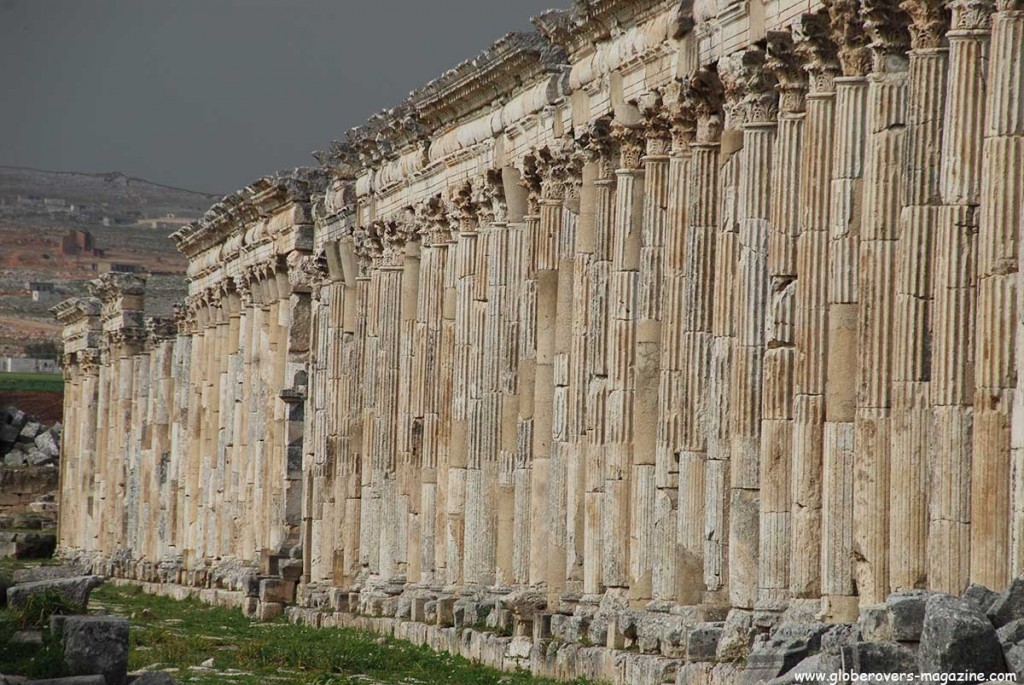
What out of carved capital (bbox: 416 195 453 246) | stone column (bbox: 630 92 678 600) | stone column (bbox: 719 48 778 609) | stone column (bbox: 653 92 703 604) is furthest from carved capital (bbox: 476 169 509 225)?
stone column (bbox: 719 48 778 609)

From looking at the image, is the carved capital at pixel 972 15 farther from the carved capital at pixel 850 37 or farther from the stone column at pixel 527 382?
the stone column at pixel 527 382

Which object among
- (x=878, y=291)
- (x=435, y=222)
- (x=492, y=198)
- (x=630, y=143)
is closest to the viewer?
(x=878, y=291)

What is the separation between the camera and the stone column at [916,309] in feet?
77.0

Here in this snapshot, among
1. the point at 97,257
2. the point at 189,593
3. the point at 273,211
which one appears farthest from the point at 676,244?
the point at 97,257

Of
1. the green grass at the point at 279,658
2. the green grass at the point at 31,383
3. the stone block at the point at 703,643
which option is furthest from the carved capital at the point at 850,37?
the green grass at the point at 31,383

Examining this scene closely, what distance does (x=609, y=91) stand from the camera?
33.6 metres

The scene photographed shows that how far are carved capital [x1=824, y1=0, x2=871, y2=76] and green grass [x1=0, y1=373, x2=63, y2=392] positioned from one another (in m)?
104

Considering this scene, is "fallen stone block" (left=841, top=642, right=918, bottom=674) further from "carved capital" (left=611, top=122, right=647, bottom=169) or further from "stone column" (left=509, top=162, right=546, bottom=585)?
"stone column" (left=509, top=162, right=546, bottom=585)

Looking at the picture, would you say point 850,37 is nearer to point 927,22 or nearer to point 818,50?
point 818,50

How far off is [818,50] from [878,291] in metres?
3.08

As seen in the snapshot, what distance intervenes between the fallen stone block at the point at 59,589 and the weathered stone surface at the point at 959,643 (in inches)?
627

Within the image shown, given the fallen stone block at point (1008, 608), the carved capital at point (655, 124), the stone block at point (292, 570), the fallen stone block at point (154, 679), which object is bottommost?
the fallen stone block at point (154, 679)

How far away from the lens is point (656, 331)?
3200cm

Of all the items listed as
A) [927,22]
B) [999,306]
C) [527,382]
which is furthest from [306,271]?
[999,306]
